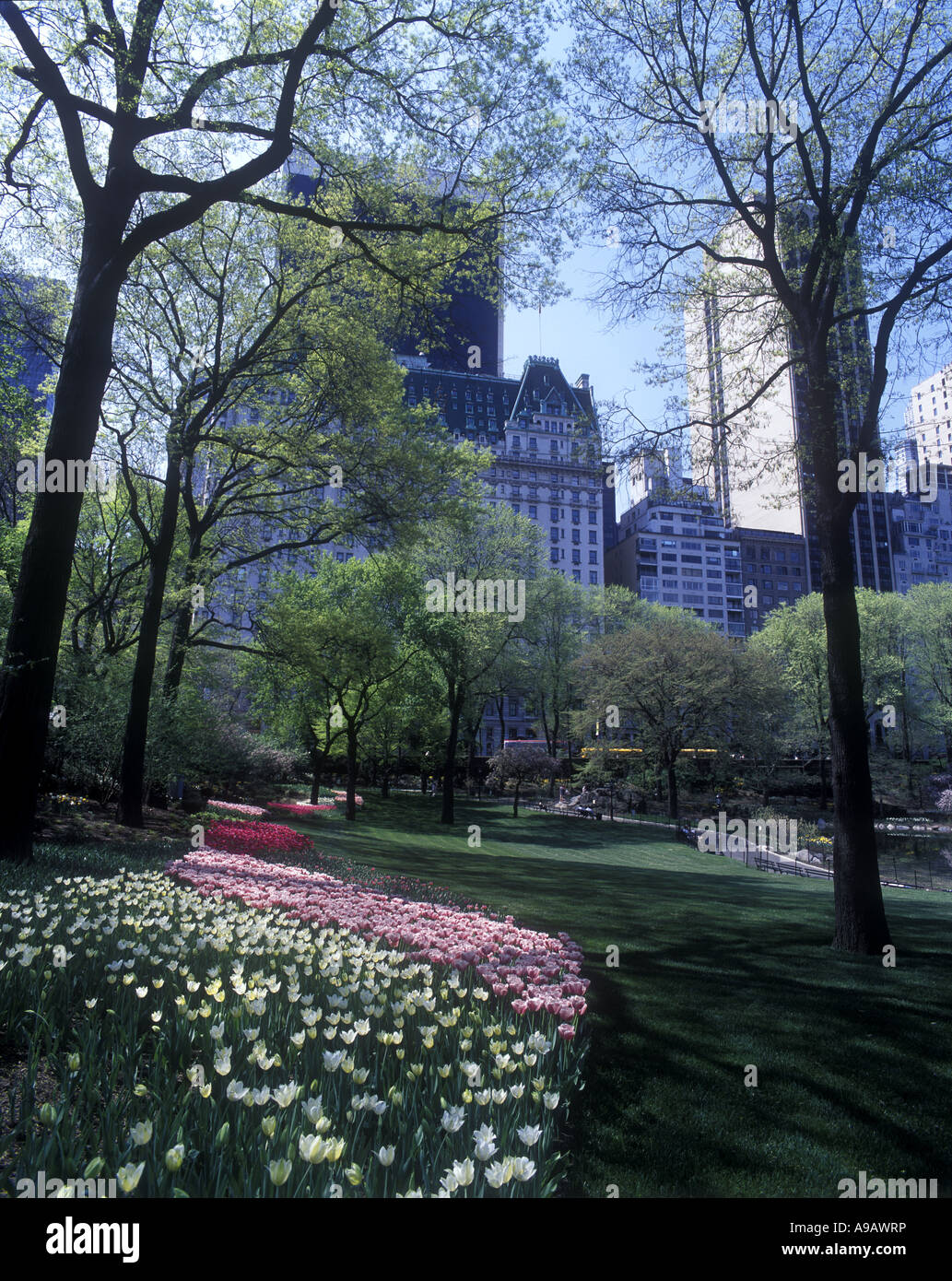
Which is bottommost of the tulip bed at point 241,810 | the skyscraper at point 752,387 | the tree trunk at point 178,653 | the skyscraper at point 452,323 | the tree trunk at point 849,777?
the tulip bed at point 241,810

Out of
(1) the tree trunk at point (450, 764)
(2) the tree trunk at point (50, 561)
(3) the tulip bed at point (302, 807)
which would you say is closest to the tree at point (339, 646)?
(3) the tulip bed at point (302, 807)

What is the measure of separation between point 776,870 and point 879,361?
67.2ft

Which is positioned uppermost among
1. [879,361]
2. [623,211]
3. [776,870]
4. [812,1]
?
[812,1]

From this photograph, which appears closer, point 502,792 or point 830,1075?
point 830,1075

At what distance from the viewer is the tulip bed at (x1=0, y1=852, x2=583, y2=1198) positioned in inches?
98.3

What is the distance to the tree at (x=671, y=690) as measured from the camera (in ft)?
124

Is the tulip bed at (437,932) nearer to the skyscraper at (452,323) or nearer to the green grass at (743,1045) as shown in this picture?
the green grass at (743,1045)

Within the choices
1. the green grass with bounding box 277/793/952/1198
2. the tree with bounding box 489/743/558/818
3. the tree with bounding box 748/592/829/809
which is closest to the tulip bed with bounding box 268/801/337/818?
the tree with bounding box 489/743/558/818

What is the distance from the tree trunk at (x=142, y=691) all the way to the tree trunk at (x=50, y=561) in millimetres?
5226

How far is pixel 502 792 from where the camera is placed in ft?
167

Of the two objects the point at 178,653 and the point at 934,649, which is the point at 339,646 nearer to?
the point at 178,653

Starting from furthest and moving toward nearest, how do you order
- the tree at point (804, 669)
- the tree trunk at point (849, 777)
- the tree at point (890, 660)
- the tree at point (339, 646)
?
the tree at point (890, 660) → the tree at point (804, 669) → the tree at point (339, 646) → the tree trunk at point (849, 777)
